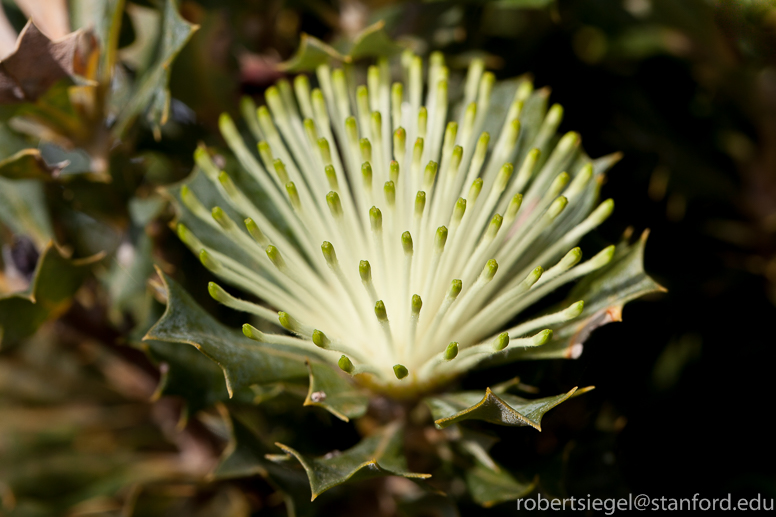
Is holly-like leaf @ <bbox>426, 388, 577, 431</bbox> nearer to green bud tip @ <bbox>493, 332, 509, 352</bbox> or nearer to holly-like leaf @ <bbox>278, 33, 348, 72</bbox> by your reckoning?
green bud tip @ <bbox>493, 332, 509, 352</bbox>

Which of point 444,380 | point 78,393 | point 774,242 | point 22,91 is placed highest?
point 22,91

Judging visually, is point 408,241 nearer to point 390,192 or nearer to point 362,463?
point 390,192

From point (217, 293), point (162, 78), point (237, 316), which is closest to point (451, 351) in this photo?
point (217, 293)

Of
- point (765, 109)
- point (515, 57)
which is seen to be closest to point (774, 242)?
point (765, 109)

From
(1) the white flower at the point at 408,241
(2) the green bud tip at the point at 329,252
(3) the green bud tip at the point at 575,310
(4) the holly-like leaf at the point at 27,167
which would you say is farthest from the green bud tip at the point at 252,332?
(4) the holly-like leaf at the point at 27,167

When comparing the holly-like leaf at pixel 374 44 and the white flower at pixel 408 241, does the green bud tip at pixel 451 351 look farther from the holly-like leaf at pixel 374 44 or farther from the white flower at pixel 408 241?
the holly-like leaf at pixel 374 44

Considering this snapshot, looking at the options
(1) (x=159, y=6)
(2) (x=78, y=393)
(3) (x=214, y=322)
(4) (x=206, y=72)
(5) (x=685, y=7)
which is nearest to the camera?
(3) (x=214, y=322)

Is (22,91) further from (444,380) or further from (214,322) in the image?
(444,380)
